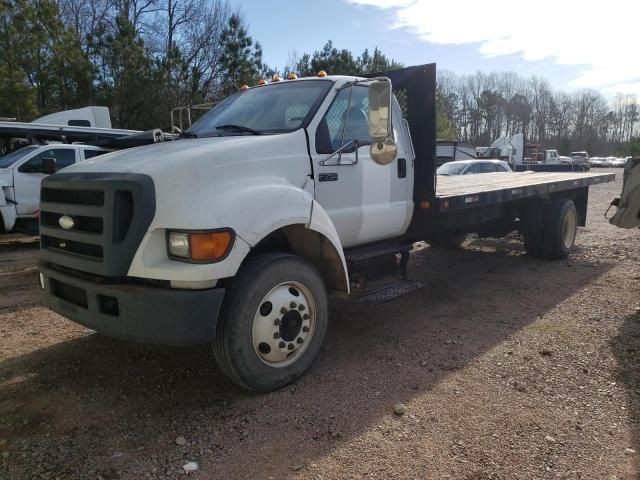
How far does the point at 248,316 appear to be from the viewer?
3.27m

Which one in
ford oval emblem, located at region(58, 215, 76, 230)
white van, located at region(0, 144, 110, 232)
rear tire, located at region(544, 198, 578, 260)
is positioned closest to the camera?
ford oval emblem, located at region(58, 215, 76, 230)

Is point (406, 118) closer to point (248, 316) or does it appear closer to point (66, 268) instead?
point (248, 316)

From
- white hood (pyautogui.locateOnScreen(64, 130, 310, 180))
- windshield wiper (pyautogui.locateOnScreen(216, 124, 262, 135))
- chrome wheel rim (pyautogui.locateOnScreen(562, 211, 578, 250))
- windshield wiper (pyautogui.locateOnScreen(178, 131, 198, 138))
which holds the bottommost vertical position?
chrome wheel rim (pyautogui.locateOnScreen(562, 211, 578, 250))

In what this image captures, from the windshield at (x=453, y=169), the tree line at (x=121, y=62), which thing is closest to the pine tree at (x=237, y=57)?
the tree line at (x=121, y=62)

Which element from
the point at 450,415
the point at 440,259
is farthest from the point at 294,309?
the point at 440,259

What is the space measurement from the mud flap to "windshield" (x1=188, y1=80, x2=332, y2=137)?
4004 millimetres

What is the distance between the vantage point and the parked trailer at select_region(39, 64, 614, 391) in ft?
9.90

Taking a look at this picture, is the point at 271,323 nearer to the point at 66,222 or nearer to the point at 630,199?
the point at 66,222

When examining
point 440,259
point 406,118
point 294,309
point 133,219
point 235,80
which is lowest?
point 440,259

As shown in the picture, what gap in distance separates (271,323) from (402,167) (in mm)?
2167

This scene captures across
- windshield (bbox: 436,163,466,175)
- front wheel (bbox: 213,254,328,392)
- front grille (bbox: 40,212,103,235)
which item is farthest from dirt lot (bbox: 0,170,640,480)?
windshield (bbox: 436,163,466,175)

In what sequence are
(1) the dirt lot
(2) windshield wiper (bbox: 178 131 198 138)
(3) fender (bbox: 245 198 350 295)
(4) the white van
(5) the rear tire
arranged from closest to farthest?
(1) the dirt lot → (3) fender (bbox: 245 198 350 295) → (2) windshield wiper (bbox: 178 131 198 138) → (5) the rear tire → (4) the white van

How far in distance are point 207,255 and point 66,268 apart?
1.21m

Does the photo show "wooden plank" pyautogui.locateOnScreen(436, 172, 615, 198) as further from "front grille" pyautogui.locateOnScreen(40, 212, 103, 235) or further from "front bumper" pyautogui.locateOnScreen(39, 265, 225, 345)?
"front grille" pyautogui.locateOnScreen(40, 212, 103, 235)
